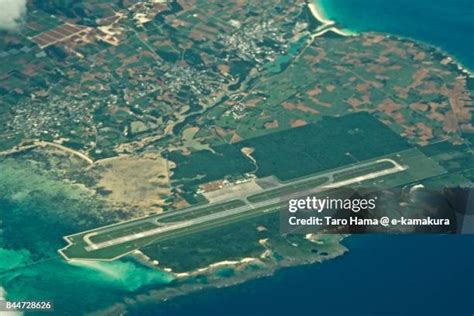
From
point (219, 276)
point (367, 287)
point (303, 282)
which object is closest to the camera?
point (367, 287)

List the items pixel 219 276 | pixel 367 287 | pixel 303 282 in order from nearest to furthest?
pixel 367 287 < pixel 303 282 < pixel 219 276

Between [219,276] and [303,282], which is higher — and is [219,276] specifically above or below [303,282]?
below

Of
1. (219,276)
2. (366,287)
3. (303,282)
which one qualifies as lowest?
(219,276)

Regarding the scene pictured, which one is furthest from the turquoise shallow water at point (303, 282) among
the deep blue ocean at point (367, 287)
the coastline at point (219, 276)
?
the coastline at point (219, 276)

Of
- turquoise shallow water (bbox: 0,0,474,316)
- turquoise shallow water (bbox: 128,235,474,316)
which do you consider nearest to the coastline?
turquoise shallow water (bbox: 128,235,474,316)

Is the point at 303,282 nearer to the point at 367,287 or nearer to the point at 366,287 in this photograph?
the point at 366,287

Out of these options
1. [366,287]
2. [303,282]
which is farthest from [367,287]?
[303,282]

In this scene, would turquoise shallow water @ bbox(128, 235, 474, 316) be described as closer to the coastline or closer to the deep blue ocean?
the deep blue ocean

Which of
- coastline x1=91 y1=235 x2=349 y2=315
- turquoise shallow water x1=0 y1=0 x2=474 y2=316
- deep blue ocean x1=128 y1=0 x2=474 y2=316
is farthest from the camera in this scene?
coastline x1=91 y1=235 x2=349 y2=315

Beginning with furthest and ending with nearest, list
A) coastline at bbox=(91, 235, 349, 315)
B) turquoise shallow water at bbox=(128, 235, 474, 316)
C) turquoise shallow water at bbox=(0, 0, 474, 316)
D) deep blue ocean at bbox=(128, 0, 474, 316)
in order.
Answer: coastline at bbox=(91, 235, 349, 315)
turquoise shallow water at bbox=(0, 0, 474, 316)
deep blue ocean at bbox=(128, 0, 474, 316)
turquoise shallow water at bbox=(128, 235, 474, 316)

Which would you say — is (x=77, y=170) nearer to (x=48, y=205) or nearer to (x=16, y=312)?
(x=48, y=205)

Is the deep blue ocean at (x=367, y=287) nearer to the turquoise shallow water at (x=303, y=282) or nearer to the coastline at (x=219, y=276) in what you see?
the turquoise shallow water at (x=303, y=282)
